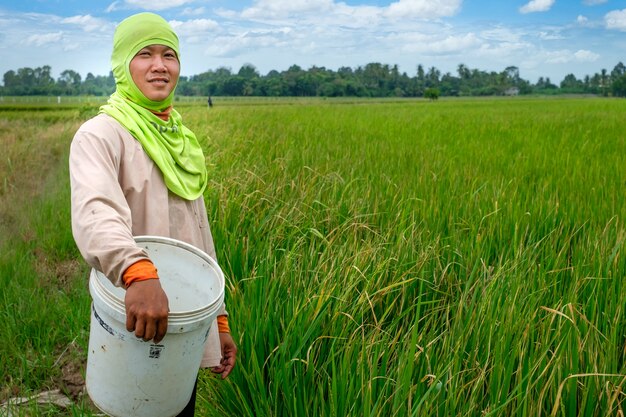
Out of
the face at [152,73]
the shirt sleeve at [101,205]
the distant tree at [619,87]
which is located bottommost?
the distant tree at [619,87]

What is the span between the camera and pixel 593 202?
3486mm

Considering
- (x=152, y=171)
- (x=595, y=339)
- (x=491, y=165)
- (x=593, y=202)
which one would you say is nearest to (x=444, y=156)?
(x=491, y=165)

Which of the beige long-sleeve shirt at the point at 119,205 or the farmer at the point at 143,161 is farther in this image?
the farmer at the point at 143,161

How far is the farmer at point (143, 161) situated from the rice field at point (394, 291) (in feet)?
0.91

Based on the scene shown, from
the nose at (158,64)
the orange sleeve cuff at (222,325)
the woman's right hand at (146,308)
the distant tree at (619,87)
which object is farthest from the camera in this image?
the distant tree at (619,87)

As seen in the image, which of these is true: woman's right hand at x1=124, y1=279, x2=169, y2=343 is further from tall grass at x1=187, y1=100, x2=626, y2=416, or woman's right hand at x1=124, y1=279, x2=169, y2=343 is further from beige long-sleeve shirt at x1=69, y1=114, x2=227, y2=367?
tall grass at x1=187, y1=100, x2=626, y2=416

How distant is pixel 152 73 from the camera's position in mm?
1586

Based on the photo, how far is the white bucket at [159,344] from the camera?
4.34 ft

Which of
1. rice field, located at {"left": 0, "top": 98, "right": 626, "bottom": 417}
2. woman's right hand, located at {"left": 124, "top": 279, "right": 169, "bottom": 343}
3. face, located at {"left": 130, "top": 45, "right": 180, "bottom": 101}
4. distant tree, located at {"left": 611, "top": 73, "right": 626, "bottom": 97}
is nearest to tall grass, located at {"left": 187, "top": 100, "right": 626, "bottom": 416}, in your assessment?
rice field, located at {"left": 0, "top": 98, "right": 626, "bottom": 417}

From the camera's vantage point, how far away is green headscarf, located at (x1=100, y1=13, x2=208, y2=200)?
5.16 feet

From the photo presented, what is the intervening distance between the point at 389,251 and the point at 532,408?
39.1 inches

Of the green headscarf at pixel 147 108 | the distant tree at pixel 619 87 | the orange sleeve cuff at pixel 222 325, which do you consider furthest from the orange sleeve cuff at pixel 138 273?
the distant tree at pixel 619 87

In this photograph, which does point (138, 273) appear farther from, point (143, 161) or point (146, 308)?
point (143, 161)

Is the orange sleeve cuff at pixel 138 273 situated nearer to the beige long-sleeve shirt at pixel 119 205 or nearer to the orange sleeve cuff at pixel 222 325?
the beige long-sleeve shirt at pixel 119 205
